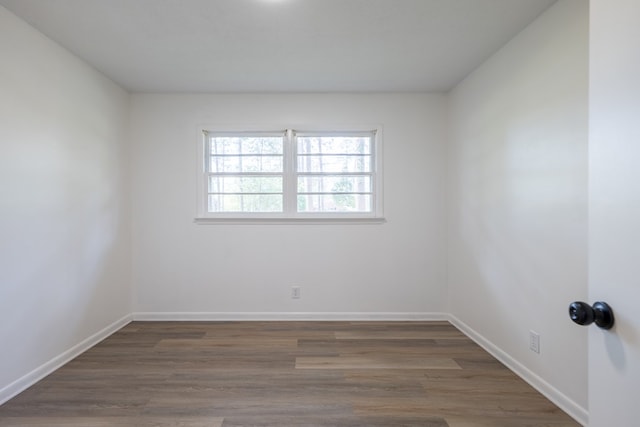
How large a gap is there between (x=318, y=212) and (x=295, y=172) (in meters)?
0.51

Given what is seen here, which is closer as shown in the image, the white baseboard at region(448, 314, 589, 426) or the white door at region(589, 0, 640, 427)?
the white door at region(589, 0, 640, 427)

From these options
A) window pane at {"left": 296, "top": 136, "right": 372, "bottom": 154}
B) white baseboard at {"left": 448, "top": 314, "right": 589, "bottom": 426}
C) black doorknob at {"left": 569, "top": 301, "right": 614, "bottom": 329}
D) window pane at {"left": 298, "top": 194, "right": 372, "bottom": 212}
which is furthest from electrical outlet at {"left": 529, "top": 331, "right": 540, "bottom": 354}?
window pane at {"left": 296, "top": 136, "right": 372, "bottom": 154}

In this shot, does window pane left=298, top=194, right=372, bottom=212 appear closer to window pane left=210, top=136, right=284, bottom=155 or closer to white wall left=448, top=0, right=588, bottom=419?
window pane left=210, top=136, right=284, bottom=155

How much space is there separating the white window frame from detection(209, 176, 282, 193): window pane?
87mm

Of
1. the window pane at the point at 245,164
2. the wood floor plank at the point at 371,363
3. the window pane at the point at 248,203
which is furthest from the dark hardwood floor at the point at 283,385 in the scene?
the window pane at the point at 245,164

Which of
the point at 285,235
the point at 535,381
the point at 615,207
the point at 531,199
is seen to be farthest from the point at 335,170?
the point at 615,207

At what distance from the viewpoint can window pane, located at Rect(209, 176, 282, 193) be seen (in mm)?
3576

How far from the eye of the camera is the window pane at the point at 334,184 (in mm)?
3586

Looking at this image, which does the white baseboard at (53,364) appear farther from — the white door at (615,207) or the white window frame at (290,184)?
the white door at (615,207)

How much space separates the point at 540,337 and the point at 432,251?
145 cm

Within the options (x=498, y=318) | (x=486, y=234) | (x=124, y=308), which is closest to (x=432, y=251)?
(x=486, y=234)

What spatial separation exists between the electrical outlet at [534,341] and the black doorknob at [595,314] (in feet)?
5.69

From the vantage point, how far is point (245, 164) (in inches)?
141

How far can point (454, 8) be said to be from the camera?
2.04 meters
